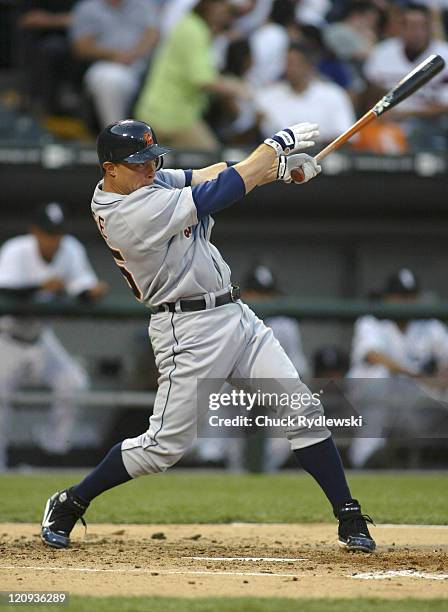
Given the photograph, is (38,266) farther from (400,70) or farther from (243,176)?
(243,176)

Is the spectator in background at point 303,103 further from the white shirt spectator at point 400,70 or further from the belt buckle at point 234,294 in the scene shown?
the belt buckle at point 234,294

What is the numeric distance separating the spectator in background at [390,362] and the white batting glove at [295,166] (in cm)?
315

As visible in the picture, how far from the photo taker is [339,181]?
851cm

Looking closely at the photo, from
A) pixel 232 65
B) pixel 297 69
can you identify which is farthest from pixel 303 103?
pixel 232 65

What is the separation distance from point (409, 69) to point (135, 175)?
223 inches

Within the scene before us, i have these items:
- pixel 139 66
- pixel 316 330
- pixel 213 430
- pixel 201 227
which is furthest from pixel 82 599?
pixel 139 66

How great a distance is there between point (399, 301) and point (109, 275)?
2.46 m

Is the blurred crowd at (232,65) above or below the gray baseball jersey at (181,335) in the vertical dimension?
above

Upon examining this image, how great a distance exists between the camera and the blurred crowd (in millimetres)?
8461

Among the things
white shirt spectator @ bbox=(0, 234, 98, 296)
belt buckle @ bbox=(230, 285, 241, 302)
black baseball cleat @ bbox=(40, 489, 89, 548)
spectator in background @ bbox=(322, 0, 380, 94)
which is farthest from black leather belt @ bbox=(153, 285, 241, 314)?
spectator in background @ bbox=(322, 0, 380, 94)

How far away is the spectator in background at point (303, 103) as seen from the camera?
8531 mm

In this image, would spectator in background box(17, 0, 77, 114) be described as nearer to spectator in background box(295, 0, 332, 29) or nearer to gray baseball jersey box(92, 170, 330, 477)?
spectator in background box(295, 0, 332, 29)

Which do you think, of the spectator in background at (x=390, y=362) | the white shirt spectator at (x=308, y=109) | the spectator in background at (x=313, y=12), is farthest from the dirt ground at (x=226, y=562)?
the spectator in background at (x=313, y=12)

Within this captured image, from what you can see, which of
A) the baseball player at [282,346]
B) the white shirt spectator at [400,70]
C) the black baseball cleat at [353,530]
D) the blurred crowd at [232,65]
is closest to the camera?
the black baseball cleat at [353,530]
